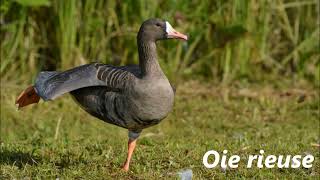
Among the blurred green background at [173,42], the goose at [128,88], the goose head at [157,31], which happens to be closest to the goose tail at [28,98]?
the goose at [128,88]

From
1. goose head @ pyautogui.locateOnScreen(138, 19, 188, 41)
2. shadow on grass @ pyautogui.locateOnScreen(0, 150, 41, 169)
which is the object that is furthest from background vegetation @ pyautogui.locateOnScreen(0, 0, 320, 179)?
goose head @ pyautogui.locateOnScreen(138, 19, 188, 41)

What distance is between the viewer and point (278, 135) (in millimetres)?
8180

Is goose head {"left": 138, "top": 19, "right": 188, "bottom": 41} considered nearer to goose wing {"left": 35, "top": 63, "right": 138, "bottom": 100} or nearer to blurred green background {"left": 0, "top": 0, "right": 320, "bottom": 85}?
goose wing {"left": 35, "top": 63, "right": 138, "bottom": 100}

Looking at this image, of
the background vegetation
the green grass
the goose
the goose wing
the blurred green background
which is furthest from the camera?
the blurred green background

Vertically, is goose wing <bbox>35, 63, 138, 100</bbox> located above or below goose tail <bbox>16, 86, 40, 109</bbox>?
above

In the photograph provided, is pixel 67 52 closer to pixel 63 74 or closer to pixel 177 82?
pixel 177 82

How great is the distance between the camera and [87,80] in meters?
5.70

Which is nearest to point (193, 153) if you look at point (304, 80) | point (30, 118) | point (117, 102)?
point (117, 102)

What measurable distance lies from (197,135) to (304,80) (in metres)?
3.14

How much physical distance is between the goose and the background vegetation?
1.62 meters

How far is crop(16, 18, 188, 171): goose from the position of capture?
5.48m

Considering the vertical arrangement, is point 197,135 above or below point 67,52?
below

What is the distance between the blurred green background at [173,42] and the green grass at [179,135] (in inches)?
15.6

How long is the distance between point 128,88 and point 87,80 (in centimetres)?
35
